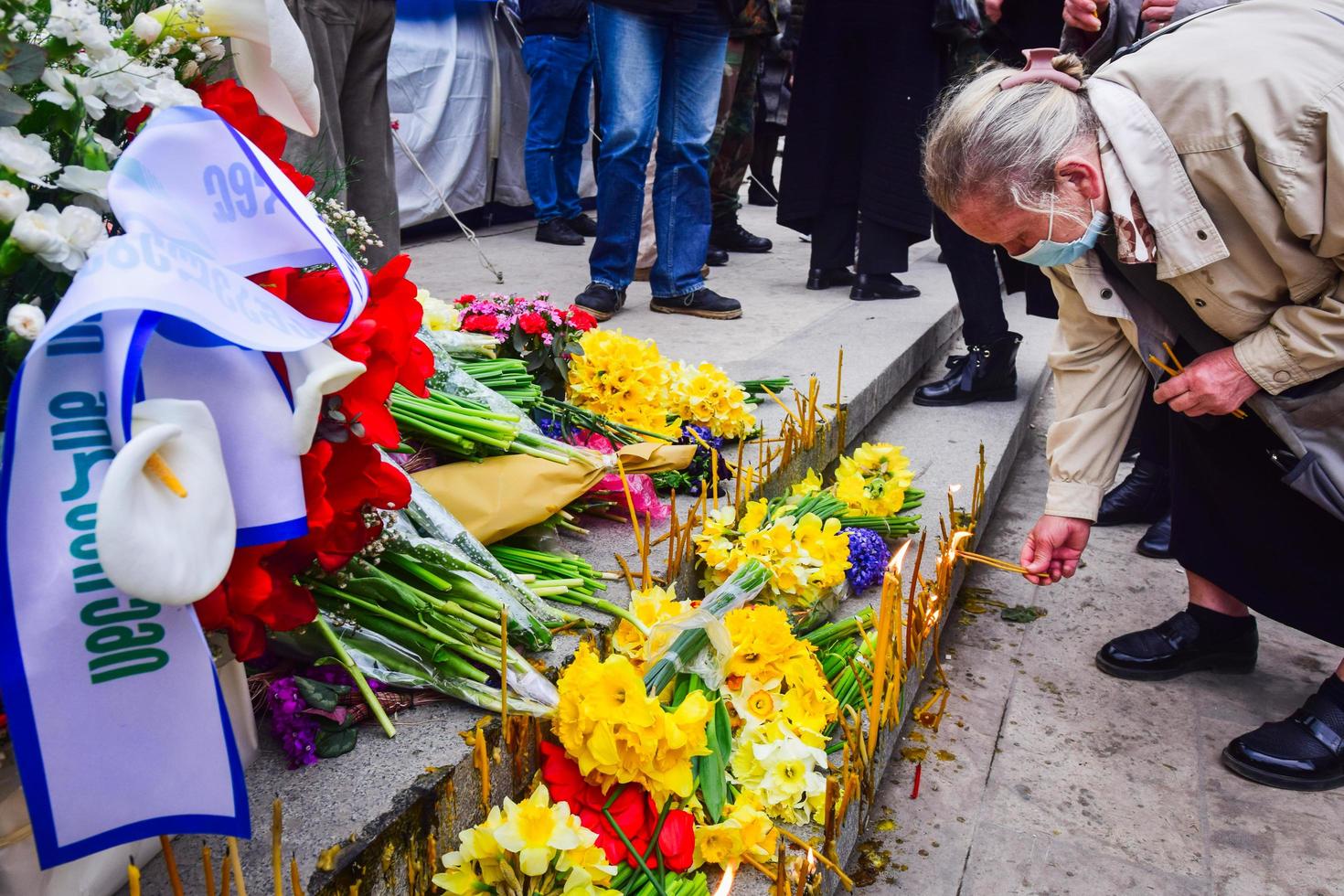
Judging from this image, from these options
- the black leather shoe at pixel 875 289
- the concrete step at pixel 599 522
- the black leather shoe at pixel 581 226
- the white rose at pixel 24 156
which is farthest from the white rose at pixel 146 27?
the black leather shoe at pixel 581 226

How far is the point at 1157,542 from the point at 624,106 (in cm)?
235

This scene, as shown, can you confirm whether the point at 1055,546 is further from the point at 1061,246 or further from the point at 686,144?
the point at 686,144

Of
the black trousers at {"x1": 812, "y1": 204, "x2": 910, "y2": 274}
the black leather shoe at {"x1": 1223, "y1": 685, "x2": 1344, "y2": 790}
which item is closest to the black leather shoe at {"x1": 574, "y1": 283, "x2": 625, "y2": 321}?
the black trousers at {"x1": 812, "y1": 204, "x2": 910, "y2": 274}

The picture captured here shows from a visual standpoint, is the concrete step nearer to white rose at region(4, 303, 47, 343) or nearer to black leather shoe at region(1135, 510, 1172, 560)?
black leather shoe at region(1135, 510, 1172, 560)

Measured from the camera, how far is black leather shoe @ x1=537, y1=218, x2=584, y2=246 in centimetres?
623

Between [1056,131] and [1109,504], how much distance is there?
203 centimetres

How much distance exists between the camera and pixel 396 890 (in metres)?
1.38

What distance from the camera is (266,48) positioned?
4.10 ft

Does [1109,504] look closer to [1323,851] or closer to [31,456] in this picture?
[1323,851]

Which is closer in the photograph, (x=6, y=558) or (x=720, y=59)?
(x=6, y=558)

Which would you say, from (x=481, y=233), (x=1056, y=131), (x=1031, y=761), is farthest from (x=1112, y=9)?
(x=481, y=233)

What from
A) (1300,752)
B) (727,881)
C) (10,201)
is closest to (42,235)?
(10,201)

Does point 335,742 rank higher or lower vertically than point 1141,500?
higher

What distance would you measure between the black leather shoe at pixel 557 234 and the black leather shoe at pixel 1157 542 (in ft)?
12.2
